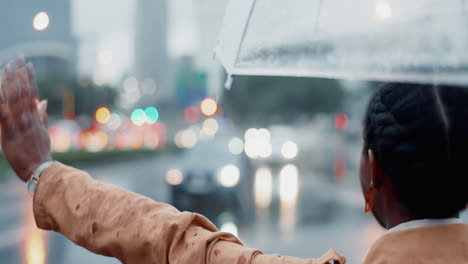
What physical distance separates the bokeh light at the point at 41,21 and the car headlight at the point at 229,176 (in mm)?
8525

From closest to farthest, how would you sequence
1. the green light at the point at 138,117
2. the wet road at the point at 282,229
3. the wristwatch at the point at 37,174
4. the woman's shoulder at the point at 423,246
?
the woman's shoulder at the point at 423,246 < the wristwatch at the point at 37,174 < the wet road at the point at 282,229 < the green light at the point at 138,117

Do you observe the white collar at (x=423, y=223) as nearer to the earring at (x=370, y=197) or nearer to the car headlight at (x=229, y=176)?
the earring at (x=370, y=197)

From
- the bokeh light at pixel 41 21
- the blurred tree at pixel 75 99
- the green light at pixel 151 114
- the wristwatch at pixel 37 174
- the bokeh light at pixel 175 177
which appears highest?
the bokeh light at pixel 41 21

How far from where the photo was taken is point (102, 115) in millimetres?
34438

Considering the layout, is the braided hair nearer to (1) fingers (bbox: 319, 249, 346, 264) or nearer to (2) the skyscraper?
(1) fingers (bbox: 319, 249, 346, 264)

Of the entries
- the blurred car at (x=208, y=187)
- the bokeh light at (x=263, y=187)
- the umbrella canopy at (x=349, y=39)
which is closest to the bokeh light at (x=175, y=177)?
the blurred car at (x=208, y=187)

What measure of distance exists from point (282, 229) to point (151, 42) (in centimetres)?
2268

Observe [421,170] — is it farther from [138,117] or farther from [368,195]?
[138,117]

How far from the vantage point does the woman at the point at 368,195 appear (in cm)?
88

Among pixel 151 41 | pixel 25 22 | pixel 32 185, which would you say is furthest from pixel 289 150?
pixel 32 185

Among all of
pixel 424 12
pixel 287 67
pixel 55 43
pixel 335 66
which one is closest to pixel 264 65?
pixel 287 67

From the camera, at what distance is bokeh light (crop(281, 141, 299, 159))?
19.3 m

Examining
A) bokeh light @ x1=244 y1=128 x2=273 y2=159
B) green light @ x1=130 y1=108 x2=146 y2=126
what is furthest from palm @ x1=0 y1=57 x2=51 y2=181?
green light @ x1=130 y1=108 x2=146 y2=126

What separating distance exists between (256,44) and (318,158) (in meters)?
22.5
